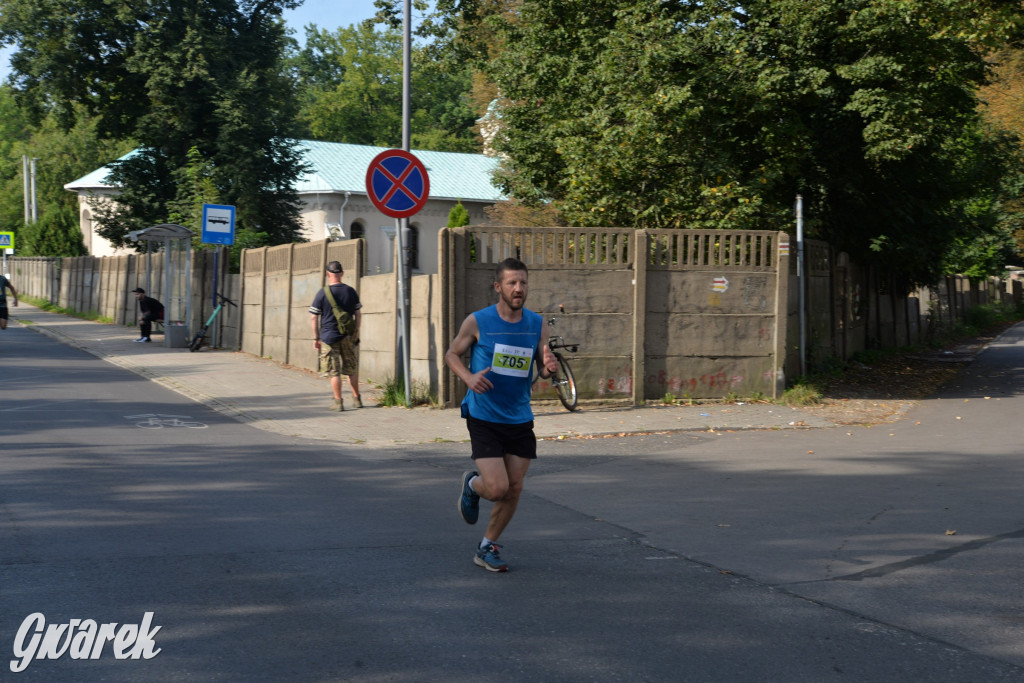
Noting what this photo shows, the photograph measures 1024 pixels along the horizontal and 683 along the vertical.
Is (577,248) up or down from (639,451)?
up

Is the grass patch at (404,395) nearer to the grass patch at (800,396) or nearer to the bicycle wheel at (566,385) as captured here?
the bicycle wheel at (566,385)

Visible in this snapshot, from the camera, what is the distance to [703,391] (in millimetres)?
14523

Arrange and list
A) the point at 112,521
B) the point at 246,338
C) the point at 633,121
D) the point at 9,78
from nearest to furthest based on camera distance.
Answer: the point at 112,521 → the point at 633,121 → the point at 246,338 → the point at 9,78

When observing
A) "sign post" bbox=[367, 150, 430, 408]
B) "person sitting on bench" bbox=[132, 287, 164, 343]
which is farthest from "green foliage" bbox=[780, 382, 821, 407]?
"person sitting on bench" bbox=[132, 287, 164, 343]

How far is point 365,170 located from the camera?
53844mm

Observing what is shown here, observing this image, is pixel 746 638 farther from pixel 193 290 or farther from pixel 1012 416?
pixel 193 290

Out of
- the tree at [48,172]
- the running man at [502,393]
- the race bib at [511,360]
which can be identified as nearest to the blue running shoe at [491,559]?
the running man at [502,393]

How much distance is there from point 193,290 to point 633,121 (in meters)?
14.3

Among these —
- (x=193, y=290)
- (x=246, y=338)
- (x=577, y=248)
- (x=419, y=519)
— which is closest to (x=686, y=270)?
(x=577, y=248)

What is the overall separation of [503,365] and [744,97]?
34.8 feet

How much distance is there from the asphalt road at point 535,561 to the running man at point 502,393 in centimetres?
41

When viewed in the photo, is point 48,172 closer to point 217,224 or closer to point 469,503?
point 217,224

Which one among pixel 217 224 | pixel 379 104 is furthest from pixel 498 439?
pixel 379 104

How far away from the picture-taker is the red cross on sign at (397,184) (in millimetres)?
13320
